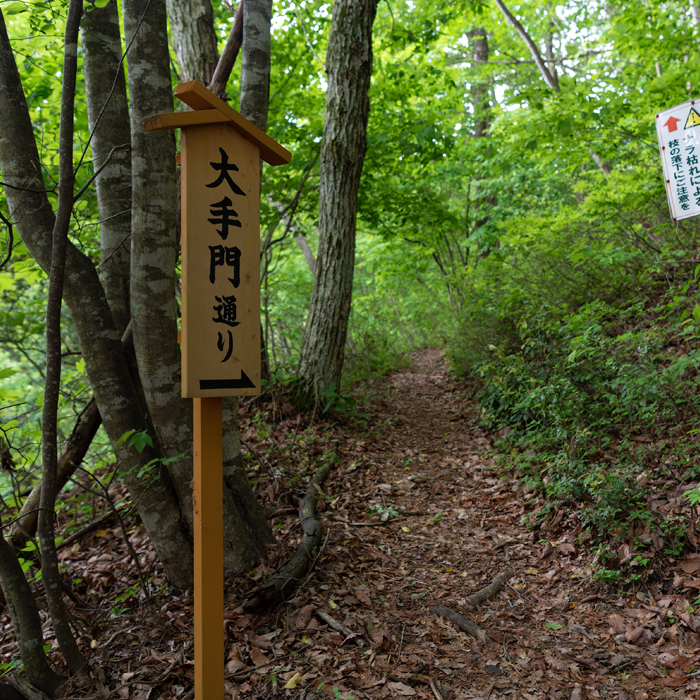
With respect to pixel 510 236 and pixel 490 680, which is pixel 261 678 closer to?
pixel 490 680

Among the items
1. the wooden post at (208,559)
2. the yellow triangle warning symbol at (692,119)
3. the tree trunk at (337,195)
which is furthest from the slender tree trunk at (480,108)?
the wooden post at (208,559)

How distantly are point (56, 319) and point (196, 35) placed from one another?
4.74 metres

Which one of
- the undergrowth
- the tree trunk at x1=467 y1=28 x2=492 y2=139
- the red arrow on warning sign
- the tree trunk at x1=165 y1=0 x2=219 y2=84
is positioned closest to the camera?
the undergrowth

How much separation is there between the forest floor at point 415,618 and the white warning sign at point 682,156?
2.96 m

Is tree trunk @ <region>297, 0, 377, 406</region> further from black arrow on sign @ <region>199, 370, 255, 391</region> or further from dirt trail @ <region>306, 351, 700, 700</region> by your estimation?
black arrow on sign @ <region>199, 370, 255, 391</region>

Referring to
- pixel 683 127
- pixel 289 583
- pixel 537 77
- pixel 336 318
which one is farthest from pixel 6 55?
pixel 537 77

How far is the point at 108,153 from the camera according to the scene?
332cm

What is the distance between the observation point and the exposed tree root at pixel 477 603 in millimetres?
2925

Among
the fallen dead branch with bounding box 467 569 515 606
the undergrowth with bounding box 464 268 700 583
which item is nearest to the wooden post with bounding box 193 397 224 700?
the fallen dead branch with bounding box 467 569 515 606

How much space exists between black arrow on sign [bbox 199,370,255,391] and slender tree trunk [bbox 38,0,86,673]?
0.79 m

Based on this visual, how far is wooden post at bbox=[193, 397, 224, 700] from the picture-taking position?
2.21 meters

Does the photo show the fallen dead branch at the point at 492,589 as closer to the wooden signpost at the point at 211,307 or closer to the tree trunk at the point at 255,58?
the wooden signpost at the point at 211,307

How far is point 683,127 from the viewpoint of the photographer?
4312mm

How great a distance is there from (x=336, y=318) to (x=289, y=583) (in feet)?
11.9
